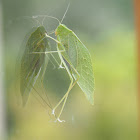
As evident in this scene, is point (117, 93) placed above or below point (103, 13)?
below

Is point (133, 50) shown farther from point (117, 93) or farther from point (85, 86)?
point (85, 86)

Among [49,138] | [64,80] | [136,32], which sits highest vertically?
[136,32]

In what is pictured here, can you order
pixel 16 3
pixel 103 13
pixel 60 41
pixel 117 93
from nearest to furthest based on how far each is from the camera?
pixel 60 41, pixel 16 3, pixel 103 13, pixel 117 93

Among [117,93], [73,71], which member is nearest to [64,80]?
[73,71]

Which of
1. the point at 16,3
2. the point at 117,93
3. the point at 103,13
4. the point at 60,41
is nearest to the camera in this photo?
the point at 60,41

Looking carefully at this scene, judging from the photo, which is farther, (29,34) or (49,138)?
(49,138)

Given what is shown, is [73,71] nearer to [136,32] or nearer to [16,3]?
[16,3]
